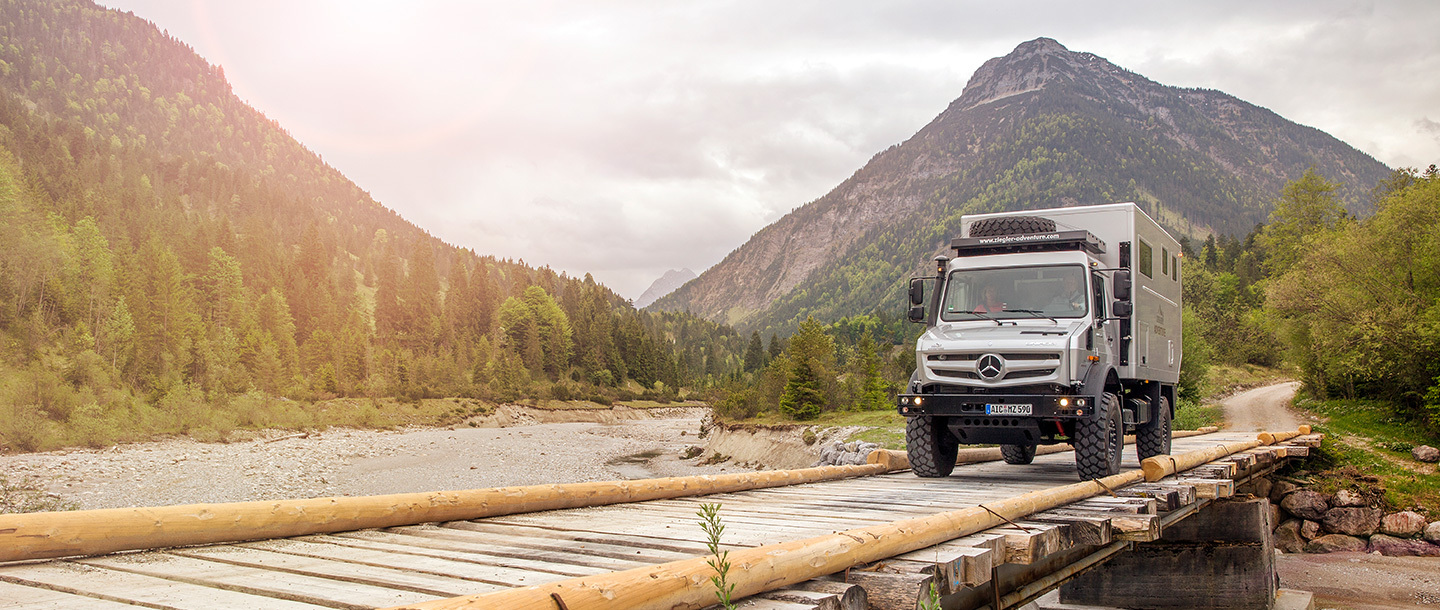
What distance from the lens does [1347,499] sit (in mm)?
25172

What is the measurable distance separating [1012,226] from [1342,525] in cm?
2040

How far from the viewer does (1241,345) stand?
250 feet

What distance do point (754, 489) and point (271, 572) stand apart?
6728 mm

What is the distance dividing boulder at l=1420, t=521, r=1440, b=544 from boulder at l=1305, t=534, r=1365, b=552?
4.90ft

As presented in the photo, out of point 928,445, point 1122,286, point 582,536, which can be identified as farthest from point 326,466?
point 582,536

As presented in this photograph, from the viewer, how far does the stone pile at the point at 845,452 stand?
101ft

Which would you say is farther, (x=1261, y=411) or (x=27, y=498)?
(x=1261, y=411)

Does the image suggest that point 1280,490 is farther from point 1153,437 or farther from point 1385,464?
point 1153,437

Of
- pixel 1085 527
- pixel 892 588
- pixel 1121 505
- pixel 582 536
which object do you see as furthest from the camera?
pixel 1121 505

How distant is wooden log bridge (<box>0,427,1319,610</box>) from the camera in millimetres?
4020

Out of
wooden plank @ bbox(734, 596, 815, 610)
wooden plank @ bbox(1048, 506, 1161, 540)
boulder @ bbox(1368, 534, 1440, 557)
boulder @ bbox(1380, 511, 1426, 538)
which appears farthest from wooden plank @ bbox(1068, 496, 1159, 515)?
boulder @ bbox(1380, 511, 1426, 538)

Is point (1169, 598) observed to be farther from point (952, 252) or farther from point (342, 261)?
point (342, 261)

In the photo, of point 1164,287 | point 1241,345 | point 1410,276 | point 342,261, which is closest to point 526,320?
point 342,261

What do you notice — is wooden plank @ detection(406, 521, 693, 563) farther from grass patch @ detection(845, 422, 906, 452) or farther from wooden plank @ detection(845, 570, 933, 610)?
grass patch @ detection(845, 422, 906, 452)
